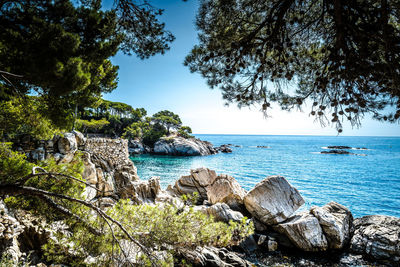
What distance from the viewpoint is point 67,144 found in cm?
905

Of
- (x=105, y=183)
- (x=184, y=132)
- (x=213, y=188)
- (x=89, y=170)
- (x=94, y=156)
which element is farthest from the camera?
(x=184, y=132)

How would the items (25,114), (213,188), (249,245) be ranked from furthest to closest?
(213,188) → (249,245) → (25,114)

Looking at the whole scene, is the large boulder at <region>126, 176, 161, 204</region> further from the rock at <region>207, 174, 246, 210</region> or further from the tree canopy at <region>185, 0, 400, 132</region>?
the tree canopy at <region>185, 0, 400, 132</region>

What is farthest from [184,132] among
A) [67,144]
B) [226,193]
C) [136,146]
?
[67,144]

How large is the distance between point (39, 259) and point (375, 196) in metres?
23.2

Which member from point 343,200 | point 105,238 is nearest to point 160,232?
point 105,238

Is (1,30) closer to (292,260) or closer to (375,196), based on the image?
(292,260)

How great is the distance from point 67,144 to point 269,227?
11.4 meters

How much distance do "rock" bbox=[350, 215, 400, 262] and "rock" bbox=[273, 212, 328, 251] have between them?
1390 millimetres

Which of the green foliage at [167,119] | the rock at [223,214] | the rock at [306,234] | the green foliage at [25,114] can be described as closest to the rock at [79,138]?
the green foliage at [25,114]

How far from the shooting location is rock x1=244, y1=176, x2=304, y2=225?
8.83m

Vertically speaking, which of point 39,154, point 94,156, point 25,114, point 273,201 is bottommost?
point 273,201

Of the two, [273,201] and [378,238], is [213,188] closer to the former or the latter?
[273,201]

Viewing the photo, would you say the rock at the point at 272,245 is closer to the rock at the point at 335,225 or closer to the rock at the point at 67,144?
the rock at the point at 335,225
